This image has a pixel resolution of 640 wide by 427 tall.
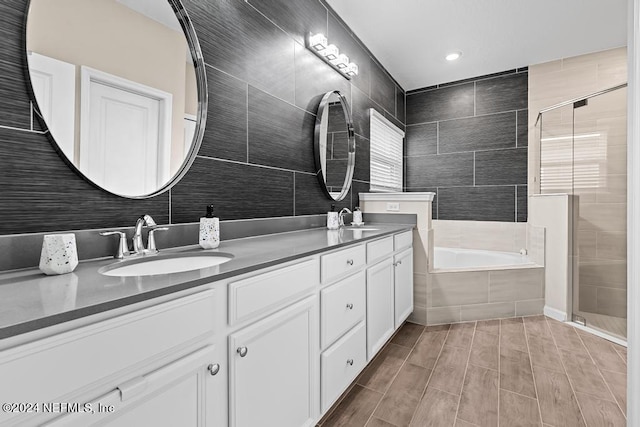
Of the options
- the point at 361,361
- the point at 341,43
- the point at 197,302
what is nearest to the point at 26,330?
the point at 197,302

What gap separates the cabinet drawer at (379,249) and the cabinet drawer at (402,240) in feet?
0.31

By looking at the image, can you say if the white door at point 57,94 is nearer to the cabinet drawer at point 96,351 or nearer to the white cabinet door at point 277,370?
the cabinet drawer at point 96,351

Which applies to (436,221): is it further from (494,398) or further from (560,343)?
(494,398)

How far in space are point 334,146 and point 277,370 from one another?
1.75 metres

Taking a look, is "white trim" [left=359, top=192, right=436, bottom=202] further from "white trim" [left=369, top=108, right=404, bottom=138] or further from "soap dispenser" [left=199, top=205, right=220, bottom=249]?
"soap dispenser" [left=199, top=205, right=220, bottom=249]

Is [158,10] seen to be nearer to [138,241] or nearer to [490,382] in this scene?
[138,241]

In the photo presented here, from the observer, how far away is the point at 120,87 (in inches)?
44.8

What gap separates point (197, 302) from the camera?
81 centimetres

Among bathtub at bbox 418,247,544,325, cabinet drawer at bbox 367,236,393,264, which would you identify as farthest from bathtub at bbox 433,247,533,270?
cabinet drawer at bbox 367,236,393,264

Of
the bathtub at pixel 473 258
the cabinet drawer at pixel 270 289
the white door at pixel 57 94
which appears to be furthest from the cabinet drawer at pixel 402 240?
the white door at pixel 57 94

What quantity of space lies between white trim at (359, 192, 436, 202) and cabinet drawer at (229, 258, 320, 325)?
1.59 meters

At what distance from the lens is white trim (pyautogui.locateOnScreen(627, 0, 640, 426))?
908 millimetres

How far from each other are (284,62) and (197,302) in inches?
64.5

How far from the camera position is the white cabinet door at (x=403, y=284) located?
231 cm
